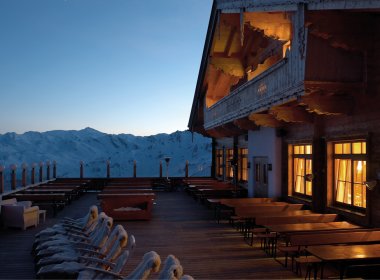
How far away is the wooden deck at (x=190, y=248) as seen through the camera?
27.3 ft

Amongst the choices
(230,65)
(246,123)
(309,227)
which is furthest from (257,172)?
(309,227)

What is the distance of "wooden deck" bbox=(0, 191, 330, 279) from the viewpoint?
27.3 feet

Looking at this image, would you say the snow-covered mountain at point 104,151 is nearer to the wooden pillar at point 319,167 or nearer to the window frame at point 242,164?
the window frame at point 242,164

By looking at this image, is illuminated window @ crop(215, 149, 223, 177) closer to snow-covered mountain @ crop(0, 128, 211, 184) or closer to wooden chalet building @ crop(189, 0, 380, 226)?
wooden chalet building @ crop(189, 0, 380, 226)

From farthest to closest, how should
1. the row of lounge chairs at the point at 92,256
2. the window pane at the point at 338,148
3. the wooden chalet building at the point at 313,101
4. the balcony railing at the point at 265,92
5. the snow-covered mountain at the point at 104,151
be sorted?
the snow-covered mountain at the point at 104,151, the window pane at the point at 338,148, the balcony railing at the point at 265,92, the wooden chalet building at the point at 313,101, the row of lounge chairs at the point at 92,256

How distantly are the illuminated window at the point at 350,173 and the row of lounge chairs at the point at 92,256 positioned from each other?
6.02m

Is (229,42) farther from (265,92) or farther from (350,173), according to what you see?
(350,173)

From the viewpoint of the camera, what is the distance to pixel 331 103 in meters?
10.1

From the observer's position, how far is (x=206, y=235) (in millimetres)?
12078

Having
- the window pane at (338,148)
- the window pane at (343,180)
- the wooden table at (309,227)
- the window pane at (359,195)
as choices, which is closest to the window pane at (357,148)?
the window pane at (343,180)

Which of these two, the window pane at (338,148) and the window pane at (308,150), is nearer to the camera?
the window pane at (338,148)

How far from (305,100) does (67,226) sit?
7.05m

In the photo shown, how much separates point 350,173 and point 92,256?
273 inches

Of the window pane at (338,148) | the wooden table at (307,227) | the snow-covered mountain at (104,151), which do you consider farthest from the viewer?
the snow-covered mountain at (104,151)
